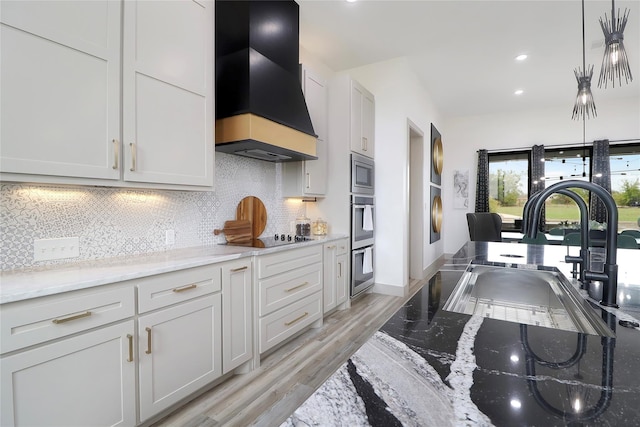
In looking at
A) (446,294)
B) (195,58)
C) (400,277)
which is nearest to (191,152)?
(195,58)

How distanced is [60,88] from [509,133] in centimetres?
707

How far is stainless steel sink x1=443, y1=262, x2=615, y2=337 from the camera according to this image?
40.8 inches

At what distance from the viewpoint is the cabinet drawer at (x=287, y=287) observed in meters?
2.25

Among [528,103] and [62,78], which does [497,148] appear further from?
[62,78]

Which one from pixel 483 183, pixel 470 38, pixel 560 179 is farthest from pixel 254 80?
pixel 560 179

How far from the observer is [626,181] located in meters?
5.42

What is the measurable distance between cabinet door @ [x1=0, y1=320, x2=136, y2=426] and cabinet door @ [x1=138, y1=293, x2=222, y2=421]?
7cm

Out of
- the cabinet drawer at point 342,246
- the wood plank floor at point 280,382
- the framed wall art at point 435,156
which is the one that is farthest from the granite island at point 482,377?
the framed wall art at point 435,156

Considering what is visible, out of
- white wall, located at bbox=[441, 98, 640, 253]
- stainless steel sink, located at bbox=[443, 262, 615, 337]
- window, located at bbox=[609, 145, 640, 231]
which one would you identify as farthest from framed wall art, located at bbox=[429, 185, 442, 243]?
stainless steel sink, located at bbox=[443, 262, 615, 337]

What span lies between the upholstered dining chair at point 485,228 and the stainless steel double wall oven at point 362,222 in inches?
103

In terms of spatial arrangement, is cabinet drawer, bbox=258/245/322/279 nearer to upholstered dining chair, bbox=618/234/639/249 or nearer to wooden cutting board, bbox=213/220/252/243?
wooden cutting board, bbox=213/220/252/243

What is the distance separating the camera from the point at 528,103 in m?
5.65

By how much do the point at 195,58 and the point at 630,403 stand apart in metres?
2.41

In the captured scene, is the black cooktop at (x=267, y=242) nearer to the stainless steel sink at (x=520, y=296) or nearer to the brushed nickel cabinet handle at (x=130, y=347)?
the brushed nickel cabinet handle at (x=130, y=347)
